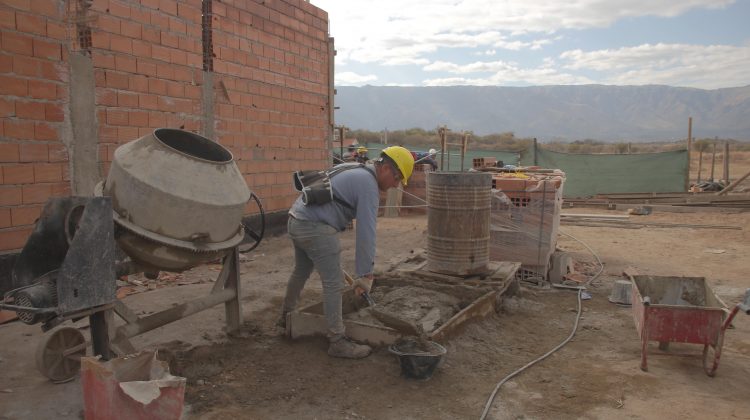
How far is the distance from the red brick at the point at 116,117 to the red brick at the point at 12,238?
4.73 feet

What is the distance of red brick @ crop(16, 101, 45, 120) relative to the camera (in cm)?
481

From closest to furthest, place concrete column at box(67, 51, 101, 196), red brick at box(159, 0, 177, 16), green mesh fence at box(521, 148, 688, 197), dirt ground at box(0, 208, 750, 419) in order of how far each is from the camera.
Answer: dirt ground at box(0, 208, 750, 419)
concrete column at box(67, 51, 101, 196)
red brick at box(159, 0, 177, 16)
green mesh fence at box(521, 148, 688, 197)

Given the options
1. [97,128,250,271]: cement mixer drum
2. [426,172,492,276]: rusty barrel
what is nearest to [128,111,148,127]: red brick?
[97,128,250,271]: cement mixer drum

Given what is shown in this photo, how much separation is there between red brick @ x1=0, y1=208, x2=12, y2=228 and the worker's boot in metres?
3.09

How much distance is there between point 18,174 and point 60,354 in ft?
6.75

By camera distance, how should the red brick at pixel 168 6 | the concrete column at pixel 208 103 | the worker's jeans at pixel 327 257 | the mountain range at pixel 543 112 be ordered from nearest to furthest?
the worker's jeans at pixel 327 257, the red brick at pixel 168 6, the concrete column at pixel 208 103, the mountain range at pixel 543 112

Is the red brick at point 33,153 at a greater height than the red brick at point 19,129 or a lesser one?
lesser

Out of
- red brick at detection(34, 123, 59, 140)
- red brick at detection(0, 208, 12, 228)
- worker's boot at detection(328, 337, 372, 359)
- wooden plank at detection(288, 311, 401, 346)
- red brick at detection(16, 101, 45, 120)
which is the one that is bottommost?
worker's boot at detection(328, 337, 372, 359)

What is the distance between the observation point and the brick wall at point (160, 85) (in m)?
4.83

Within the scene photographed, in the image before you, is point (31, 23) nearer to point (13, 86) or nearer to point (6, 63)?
point (6, 63)

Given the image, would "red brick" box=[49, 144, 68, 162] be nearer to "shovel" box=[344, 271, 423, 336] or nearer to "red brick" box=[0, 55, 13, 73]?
"red brick" box=[0, 55, 13, 73]

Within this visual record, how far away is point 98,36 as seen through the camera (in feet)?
18.2

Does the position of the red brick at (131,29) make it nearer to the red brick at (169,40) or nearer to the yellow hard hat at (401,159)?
the red brick at (169,40)

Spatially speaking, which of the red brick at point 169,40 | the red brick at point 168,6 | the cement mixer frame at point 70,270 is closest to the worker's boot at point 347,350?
the cement mixer frame at point 70,270
